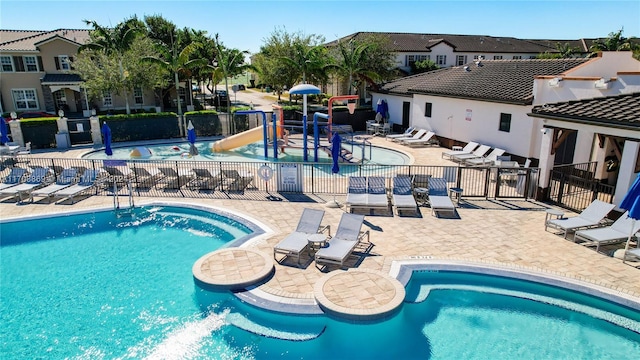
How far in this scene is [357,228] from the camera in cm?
1166

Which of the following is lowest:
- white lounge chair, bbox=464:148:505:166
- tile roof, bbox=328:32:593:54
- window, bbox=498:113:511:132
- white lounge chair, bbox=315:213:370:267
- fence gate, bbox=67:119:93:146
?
white lounge chair, bbox=315:213:370:267

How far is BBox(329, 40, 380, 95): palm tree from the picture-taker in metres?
33.6

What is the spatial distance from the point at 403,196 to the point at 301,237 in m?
4.98

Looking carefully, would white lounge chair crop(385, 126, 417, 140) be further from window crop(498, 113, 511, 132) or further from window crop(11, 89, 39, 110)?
window crop(11, 89, 39, 110)

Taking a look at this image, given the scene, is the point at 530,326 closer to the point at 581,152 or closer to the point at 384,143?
the point at 581,152

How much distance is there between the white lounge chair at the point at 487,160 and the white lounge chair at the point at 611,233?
852 centimetres

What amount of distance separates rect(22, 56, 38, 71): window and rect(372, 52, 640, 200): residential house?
33.5 meters

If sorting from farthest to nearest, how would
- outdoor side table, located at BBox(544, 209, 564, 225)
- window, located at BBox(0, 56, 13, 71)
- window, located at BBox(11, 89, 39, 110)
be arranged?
1. window, located at BBox(11, 89, 39, 110)
2. window, located at BBox(0, 56, 13, 71)
3. outdoor side table, located at BBox(544, 209, 564, 225)

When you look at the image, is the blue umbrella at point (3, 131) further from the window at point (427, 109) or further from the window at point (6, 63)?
the window at point (427, 109)

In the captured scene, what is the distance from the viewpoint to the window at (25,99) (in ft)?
125

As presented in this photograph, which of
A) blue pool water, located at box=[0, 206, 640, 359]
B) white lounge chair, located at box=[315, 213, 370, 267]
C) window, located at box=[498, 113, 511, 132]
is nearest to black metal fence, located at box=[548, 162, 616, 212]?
window, located at box=[498, 113, 511, 132]

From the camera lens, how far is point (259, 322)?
873 centimetres

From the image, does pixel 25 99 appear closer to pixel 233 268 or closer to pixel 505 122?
pixel 233 268

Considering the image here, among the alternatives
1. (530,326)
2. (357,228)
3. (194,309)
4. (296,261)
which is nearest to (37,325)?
(194,309)
